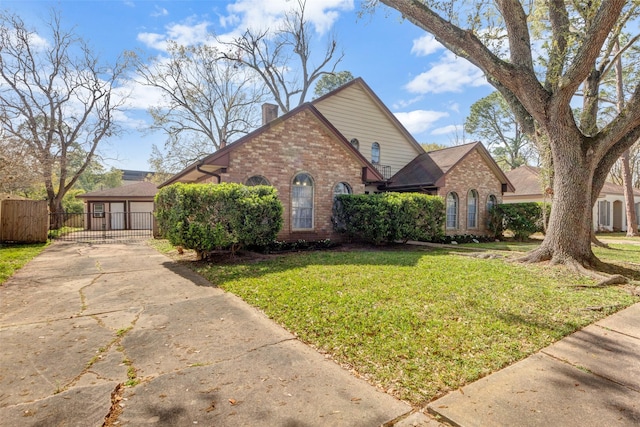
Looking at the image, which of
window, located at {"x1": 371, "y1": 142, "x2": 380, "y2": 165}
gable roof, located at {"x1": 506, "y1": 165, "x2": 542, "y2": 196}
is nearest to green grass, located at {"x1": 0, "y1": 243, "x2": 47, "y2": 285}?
window, located at {"x1": 371, "y1": 142, "x2": 380, "y2": 165}

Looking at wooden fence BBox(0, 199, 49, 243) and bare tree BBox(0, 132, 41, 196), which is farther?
wooden fence BBox(0, 199, 49, 243)

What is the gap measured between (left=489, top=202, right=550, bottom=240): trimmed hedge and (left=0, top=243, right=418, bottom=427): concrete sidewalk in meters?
15.9

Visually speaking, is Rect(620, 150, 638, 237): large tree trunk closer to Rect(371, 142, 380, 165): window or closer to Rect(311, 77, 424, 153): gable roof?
Rect(311, 77, 424, 153): gable roof

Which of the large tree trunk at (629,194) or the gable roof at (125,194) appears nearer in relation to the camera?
the large tree trunk at (629,194)

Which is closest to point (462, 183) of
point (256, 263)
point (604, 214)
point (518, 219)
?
point (518, 219)

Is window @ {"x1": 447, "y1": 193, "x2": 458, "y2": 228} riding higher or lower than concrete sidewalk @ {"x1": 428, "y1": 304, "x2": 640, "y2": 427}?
higher

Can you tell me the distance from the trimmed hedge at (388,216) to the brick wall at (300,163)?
2.67 feet

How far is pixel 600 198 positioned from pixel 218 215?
27431mm

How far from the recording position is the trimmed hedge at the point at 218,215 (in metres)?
8.49

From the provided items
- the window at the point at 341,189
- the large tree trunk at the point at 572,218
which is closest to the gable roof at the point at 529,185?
the window at the point at 341,189

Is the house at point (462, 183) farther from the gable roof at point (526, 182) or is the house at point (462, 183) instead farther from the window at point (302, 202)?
the window at point (302, 202)

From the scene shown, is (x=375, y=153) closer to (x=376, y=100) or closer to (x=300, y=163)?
(x=376, y=100)

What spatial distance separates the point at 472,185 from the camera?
1712cm

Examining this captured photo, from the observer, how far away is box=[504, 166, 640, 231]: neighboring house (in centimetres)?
2320
